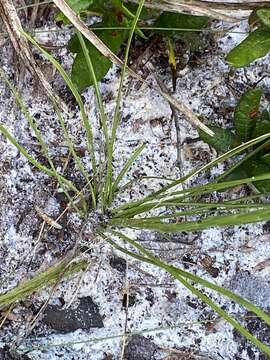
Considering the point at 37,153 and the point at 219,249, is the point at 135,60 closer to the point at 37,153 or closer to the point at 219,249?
the point at 37,153

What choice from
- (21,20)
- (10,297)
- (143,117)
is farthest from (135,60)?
(10,297)

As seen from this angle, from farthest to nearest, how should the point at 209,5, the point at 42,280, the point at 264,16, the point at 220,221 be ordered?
1. the point at 42,280
2. the point at 209,5
3. the point at 264,16
4. the point at 220,221

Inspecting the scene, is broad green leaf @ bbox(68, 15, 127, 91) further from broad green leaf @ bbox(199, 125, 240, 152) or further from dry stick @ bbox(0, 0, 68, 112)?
broad green leaf @ bbox(199, 125, 240, 152)

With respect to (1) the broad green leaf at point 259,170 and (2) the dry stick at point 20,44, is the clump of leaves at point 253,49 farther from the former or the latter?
(2) the dry stick at point 20,44

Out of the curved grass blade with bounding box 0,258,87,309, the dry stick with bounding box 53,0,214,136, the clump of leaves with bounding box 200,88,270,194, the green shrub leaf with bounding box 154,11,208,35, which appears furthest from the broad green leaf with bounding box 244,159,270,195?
the curved grass blade with bounding box 0,258,87,309

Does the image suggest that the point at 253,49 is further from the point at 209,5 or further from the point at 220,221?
the point at 220,221

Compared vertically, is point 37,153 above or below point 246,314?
above

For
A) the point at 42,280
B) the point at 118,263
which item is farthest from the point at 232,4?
the point at 42,280
